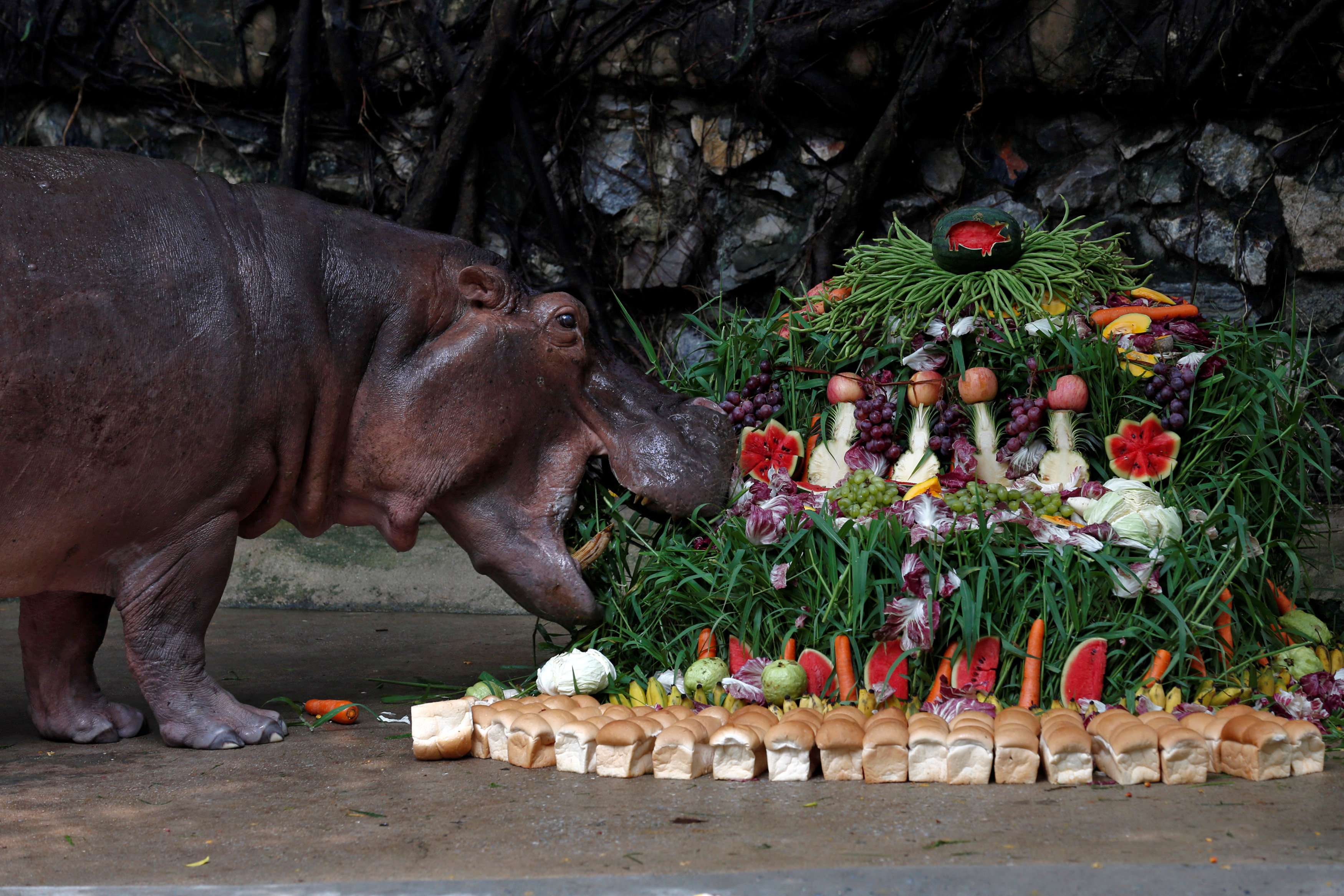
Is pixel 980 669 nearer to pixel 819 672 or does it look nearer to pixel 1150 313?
pixel 819 672

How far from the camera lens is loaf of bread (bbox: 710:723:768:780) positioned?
270 cm

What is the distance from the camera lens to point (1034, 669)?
2.95m

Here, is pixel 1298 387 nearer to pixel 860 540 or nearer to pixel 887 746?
pixel 860 540

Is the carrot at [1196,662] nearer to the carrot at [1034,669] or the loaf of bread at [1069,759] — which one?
the carrot at [1034,669]

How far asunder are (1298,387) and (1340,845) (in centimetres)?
177

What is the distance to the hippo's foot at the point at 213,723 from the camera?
313 cm

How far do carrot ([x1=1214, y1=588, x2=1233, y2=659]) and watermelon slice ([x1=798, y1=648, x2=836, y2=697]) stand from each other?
977mm

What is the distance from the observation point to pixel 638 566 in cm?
348

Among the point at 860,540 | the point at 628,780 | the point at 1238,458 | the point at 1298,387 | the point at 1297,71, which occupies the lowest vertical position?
the point at 628,780

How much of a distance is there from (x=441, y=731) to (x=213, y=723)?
2.16 feet

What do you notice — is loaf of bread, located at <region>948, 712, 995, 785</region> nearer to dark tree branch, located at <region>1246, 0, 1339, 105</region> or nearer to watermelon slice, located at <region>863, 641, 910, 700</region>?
watermelon slice, located at <region>863, 641, 910, 700</region>

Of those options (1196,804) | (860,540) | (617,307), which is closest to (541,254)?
(617,307)

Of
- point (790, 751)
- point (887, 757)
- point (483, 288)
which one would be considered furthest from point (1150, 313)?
point (483, 288)

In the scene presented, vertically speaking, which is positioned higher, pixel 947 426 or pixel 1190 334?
pixel 1190 334
